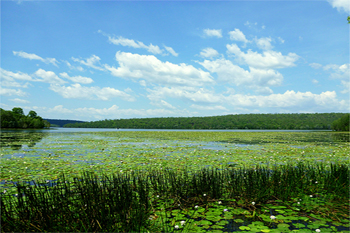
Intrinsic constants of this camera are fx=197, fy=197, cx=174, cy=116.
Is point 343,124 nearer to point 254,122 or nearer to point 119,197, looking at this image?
point 254,122

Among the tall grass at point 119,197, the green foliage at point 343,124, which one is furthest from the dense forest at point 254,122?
the tall grass at point 119,197

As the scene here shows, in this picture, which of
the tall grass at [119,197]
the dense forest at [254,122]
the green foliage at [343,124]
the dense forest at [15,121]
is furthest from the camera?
the dense forest at [254,122]

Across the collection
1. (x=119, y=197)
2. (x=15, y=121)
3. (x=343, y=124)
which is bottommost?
(x=119, y=197)

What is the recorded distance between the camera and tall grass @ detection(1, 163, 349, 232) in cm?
377

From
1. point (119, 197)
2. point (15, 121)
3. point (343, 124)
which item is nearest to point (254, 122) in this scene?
point (343, 124)

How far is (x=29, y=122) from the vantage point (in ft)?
249

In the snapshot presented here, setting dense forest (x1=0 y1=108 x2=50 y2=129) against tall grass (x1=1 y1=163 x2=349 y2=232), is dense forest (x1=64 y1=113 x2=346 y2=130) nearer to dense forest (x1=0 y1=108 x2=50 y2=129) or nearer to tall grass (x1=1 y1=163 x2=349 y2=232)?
dense forest (x1=0 y1=108 x2=50 y2=129)

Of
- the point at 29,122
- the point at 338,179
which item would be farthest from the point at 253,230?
the point at 29,122

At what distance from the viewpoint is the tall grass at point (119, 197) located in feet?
12.4

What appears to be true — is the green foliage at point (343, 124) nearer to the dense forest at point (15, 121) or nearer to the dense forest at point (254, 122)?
the dense forest at point (254, 122)

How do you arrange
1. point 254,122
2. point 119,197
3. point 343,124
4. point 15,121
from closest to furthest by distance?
point 119,197, point 343,124, point 15,121, point 254,122

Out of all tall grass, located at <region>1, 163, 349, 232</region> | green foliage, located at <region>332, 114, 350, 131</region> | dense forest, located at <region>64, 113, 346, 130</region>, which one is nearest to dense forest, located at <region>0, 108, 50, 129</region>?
dense forest, located at <region>64, 113, 346, 130</region>

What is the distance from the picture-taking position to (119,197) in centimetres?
521

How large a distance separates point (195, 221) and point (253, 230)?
114 cm
